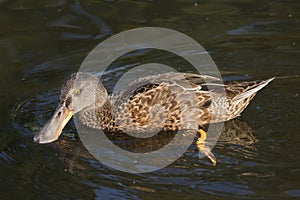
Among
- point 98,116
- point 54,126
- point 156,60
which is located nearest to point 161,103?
point 98,116

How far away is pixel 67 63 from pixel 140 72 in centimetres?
120

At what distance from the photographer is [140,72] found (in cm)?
957

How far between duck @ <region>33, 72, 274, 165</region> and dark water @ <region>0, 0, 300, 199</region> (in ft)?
0.89

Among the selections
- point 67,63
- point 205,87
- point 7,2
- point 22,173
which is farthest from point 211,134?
point 7,2

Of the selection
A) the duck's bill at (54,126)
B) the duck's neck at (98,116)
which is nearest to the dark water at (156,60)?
the duck's bill at (54,126)

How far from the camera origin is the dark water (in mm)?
6766

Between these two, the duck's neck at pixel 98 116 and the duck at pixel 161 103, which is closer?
the duck at pixel 161 103

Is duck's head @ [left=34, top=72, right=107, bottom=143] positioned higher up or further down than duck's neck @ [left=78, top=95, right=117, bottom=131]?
higher up

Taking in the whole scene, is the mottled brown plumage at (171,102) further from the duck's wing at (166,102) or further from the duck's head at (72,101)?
the duck's head at (72,101)

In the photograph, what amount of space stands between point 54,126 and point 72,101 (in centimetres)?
40

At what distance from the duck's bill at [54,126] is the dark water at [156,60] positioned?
0.31ft

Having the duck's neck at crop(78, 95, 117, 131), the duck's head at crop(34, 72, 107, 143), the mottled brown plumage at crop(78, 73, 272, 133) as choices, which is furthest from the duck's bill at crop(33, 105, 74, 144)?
the mottled brown plumage at crop(78, 73, 272, 133)

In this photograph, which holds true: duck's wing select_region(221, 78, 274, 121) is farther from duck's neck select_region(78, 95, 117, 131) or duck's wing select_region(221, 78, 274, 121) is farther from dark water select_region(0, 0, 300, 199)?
duck's neck select_region(78, 95, 117, 131)

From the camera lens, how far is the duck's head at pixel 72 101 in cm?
776
